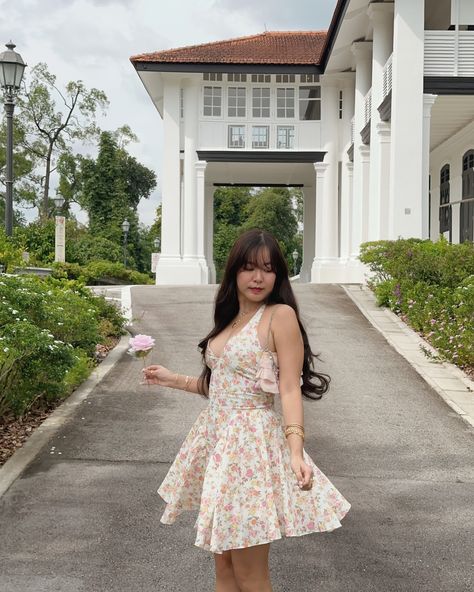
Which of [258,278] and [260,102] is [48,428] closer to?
[258,278]

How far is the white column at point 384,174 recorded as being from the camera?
19.3m

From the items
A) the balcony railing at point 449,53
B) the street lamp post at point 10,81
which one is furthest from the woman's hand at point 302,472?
the balcony railing at point 449,53

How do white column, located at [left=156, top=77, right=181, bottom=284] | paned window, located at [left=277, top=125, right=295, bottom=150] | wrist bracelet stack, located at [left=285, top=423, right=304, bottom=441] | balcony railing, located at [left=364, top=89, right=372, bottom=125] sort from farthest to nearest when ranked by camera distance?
paned window, located at [left=277, top=125, right=295, bottom=150] < white column, located at [left=156, top=77, right=181, bottom=284] < balcony railing, located at [left=364, top=89, right=372, bottom=125] < wrist bracelet stack, located at [left=285, top=423, right=304, bottom=441]

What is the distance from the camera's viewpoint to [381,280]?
1642 cm

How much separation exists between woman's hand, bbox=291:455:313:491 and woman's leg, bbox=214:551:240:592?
53 cm

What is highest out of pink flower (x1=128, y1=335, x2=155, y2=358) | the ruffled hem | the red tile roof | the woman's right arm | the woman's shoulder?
the red tile roof

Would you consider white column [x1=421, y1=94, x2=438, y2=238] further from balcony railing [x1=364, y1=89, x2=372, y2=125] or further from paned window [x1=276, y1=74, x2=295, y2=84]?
paned window [x1=276, y1=74, x2=295, y2=84]

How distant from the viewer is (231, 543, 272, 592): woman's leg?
9.77ft

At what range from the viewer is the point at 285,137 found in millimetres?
26828

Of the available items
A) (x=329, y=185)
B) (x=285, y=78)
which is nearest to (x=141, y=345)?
(x=329, y=185)

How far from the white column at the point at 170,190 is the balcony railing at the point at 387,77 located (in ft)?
29.6

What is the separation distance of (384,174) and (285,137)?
8074mm

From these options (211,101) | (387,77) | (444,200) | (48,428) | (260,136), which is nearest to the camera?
(48,428)

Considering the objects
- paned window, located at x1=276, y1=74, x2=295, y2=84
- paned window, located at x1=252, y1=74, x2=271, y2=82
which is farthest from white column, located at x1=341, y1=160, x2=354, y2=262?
paned window, located at x1=252, y1=74, x2=271, y2=82
